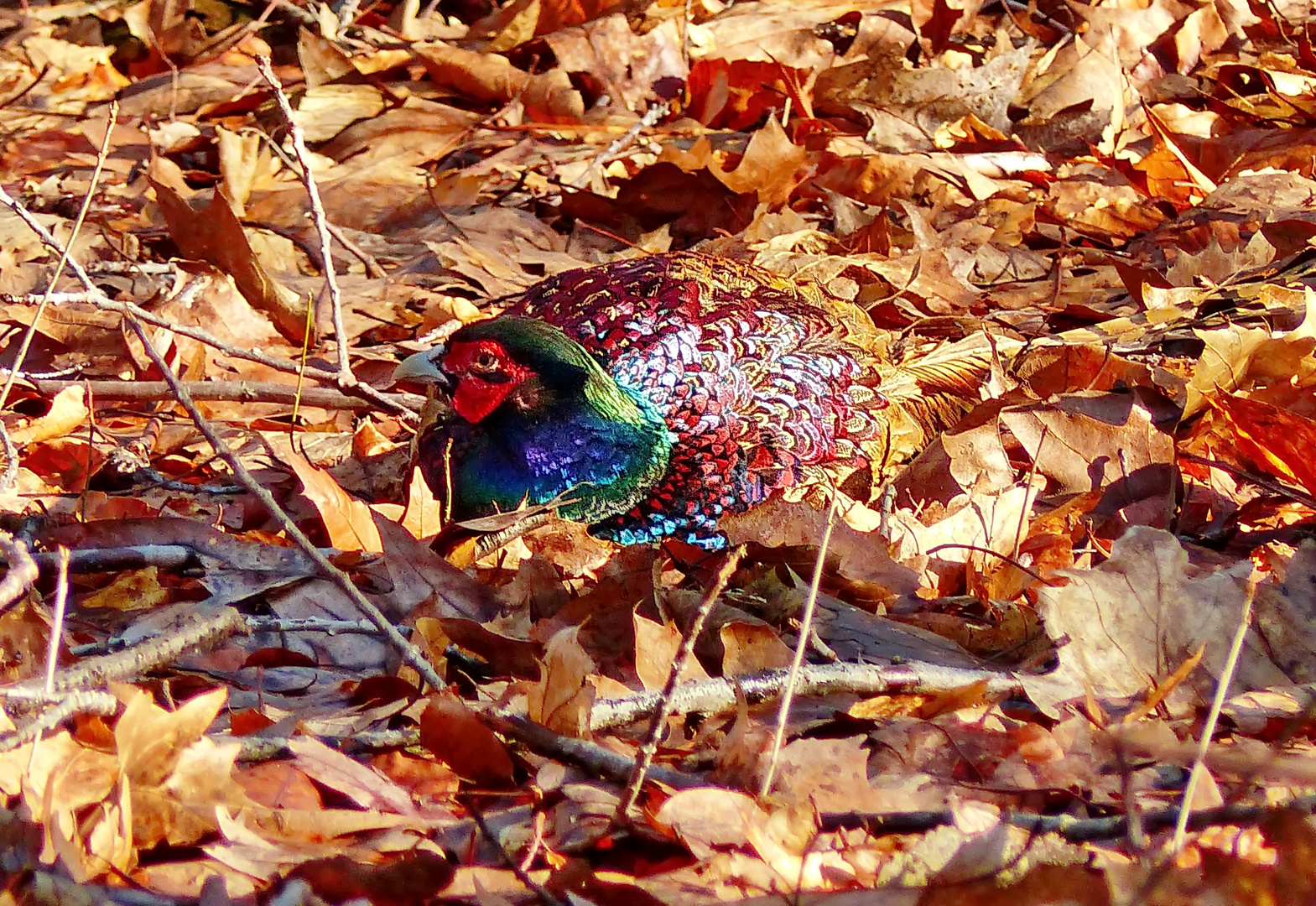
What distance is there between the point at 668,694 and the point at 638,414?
4.56 ft

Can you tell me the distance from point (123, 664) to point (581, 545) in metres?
1.10

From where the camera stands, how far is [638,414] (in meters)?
2.70

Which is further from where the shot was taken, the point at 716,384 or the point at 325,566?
the point at 716,384

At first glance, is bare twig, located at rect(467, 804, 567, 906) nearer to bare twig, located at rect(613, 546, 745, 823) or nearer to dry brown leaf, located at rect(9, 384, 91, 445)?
bare twig, located at rect(613, 546, 745, 823)

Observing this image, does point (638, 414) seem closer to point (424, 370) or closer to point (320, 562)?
point (424, 370)

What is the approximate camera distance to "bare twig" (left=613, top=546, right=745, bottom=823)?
1310 millimetres

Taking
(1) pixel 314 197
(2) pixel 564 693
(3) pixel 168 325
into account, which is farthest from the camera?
(3) pixel 168 325

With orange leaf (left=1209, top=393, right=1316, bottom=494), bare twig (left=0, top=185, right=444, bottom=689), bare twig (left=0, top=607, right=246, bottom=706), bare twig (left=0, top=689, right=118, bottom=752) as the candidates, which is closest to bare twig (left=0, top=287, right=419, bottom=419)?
bare twig (left=0, top=185, right=444, bottom=689)

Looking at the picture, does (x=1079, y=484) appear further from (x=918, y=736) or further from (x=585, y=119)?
(x=585, y=119)

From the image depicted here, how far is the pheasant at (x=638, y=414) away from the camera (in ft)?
8.77

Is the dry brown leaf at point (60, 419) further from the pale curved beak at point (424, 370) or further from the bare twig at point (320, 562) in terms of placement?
the bare twig at point (320, 562)

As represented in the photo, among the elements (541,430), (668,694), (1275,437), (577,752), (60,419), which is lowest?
(60,419)

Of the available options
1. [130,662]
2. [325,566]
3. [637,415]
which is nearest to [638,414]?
[637,415]

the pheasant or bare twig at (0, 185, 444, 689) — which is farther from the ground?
bare twig at (0, 185, 444, 689)
